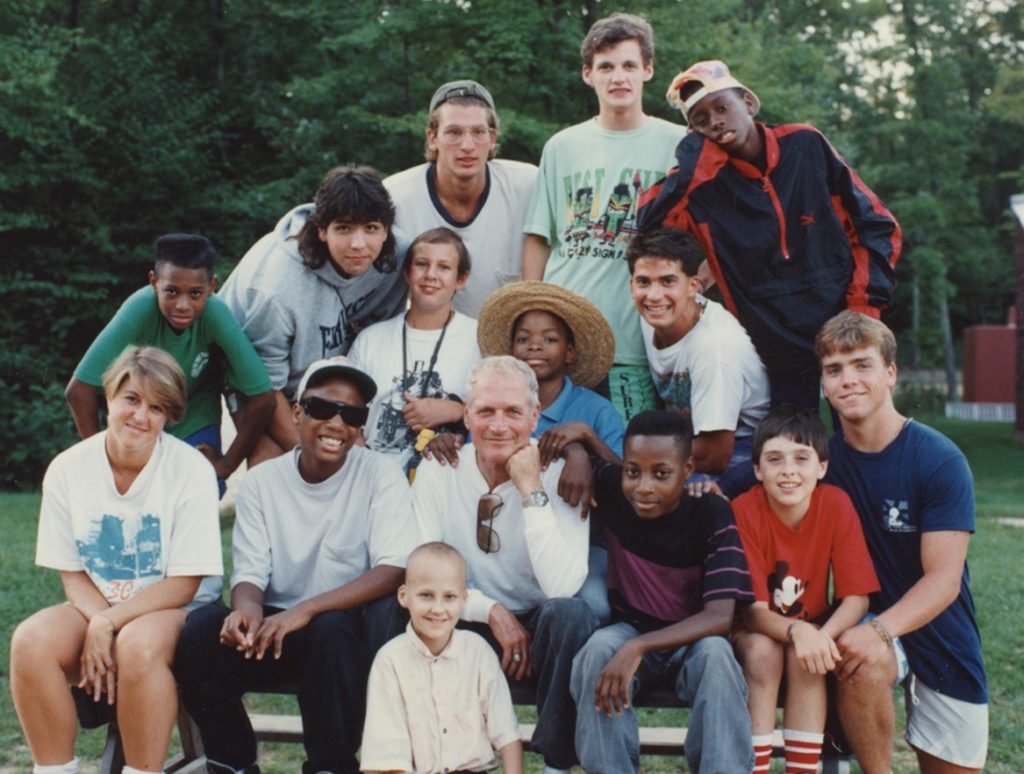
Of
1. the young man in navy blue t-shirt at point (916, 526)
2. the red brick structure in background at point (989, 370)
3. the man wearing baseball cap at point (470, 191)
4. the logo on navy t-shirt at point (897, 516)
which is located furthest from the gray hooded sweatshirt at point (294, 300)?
the red brick structure in background at point (989, 370)

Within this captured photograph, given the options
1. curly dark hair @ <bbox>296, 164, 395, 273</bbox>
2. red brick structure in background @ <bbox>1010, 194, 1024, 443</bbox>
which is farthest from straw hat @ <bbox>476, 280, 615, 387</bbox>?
red brick structure in background @ <bbox>1010, 194, 1024, 443</bbox>

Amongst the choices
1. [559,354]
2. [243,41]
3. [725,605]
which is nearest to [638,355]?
[559,354]

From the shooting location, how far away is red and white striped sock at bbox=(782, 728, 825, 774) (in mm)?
3543

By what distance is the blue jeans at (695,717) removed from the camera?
11.1ft

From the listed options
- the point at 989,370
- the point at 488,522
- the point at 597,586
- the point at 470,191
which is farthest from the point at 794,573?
the point at 989,370

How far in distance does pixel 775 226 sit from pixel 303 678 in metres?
2.40

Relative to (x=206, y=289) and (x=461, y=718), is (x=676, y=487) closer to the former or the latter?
(x=461, y=718)

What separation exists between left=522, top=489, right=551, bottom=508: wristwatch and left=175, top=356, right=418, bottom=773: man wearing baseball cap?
1.51 feet

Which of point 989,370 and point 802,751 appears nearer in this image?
point 802,751

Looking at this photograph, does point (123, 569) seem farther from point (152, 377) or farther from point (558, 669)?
point (558, 669)

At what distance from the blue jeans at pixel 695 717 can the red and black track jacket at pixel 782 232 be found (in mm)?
1367

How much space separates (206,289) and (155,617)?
132 centimetres

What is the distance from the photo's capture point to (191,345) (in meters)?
4.50

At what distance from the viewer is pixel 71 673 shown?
3.73m
